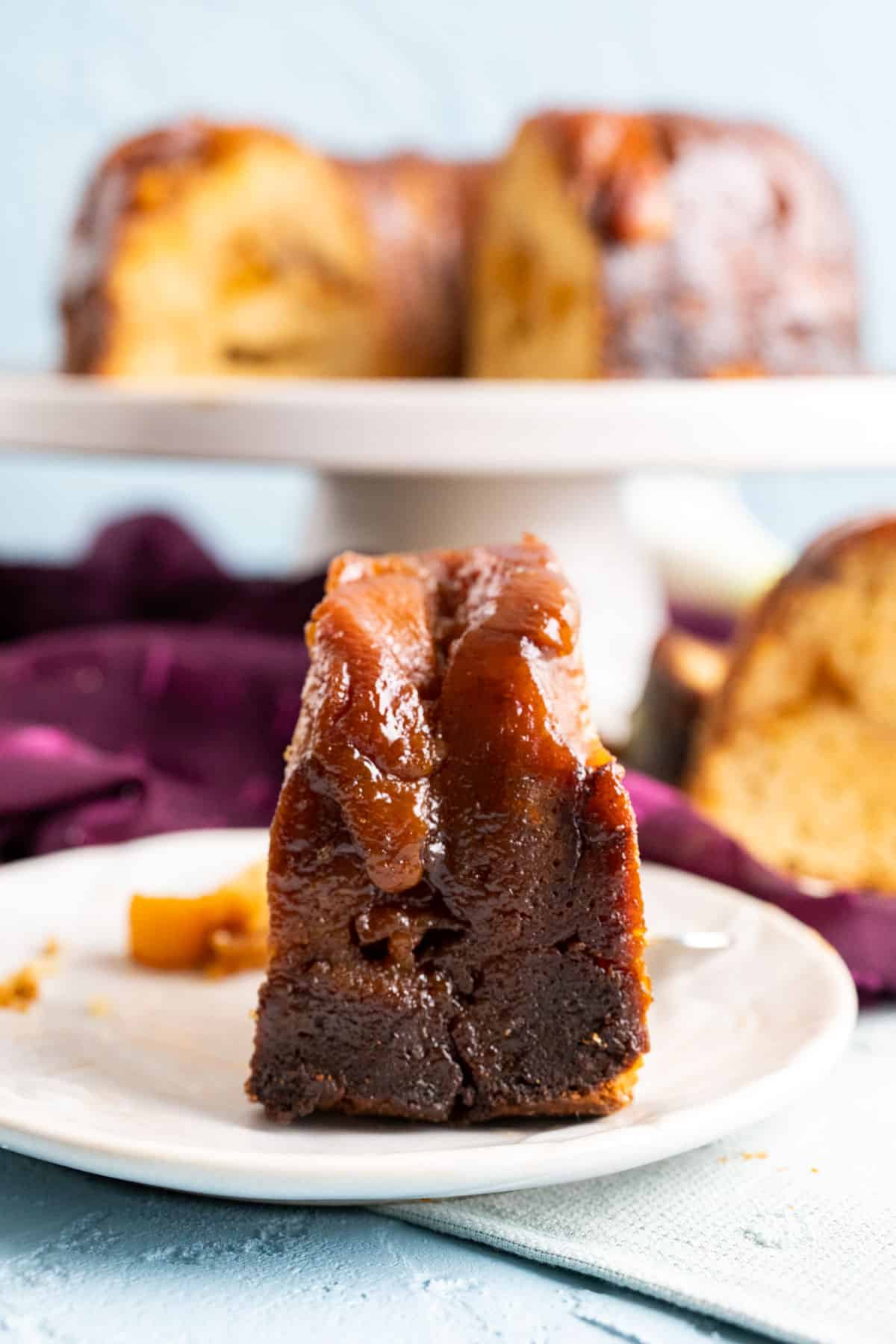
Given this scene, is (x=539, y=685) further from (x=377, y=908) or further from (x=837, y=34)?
(x=837, y=34)

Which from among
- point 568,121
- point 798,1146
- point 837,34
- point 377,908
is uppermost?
point 837,34

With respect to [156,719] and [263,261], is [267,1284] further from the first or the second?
[263,261]

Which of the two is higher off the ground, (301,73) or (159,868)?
(301,73)

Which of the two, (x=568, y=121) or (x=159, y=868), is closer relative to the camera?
(x=159, y=868)

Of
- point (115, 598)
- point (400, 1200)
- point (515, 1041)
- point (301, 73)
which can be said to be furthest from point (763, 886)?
point (301, 73)

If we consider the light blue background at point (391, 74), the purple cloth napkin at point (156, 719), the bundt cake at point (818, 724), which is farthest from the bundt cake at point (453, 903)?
the light blue background at point (391, 74)

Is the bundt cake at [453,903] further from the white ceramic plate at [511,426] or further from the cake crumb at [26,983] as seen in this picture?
the white ceramic plate at [511,426]
